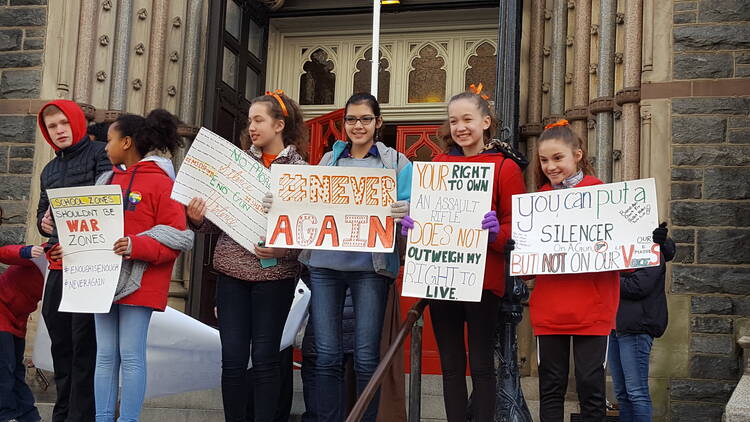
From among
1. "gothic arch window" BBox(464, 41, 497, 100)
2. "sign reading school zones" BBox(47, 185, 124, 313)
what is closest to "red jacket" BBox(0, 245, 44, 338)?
"sign reading school zones" BBox(47, 185, 124, 313)

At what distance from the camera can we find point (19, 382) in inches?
249

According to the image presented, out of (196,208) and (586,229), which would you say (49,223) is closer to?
(196,208)

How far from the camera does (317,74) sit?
1102 centimetres

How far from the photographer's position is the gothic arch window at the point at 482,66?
1042 cm

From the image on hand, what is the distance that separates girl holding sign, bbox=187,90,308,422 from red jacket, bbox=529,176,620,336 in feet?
4.36

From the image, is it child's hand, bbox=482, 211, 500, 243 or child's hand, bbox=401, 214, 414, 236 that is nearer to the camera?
child's hand, bbox=482, 211, 500, 243

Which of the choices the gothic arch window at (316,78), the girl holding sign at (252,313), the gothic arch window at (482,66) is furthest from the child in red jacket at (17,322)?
the gothic arch window at (482,66)

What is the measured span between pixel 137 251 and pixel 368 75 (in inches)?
242

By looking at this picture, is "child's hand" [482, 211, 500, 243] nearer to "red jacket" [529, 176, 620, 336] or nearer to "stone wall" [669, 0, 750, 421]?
"red jacket" [529, 176, 620, 336]

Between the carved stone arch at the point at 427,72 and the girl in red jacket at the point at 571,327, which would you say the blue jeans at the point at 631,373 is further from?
the carved stone arch at the point at 427,72

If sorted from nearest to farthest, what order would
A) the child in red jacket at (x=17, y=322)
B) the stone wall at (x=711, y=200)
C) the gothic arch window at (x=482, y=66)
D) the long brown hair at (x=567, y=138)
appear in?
the long brown hair at (x=567, y=138), the child in red jacket at (x=17, y=322), the stone wall at (x=711, y=200), the gothic arch window at (x=482, y=66)

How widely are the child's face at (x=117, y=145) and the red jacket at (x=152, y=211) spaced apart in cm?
8

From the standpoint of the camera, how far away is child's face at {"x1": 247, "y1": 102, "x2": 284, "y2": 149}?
5.42 metres

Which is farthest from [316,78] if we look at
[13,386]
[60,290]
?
[60,290]
